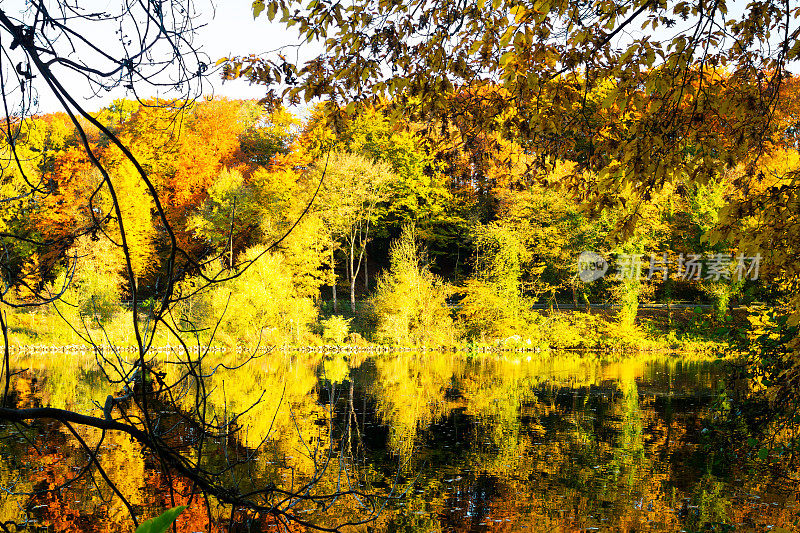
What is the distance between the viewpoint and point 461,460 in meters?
7.97

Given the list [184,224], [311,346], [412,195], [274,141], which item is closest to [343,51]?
[311,346]

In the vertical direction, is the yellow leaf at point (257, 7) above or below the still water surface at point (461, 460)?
above

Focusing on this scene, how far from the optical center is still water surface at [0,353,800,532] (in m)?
5.88

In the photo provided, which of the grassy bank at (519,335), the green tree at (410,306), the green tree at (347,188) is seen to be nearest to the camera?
the grassy bank at (519,335)

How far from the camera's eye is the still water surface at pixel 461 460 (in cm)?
588

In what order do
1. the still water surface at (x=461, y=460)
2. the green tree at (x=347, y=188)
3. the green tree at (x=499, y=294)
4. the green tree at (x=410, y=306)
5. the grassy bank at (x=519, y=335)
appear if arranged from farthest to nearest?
1. the green tree at (x=347, y=188)
2. the green tree at (x=499, y=294)
3. the green tree at (x=410, y=306)
4. the grassy bank at (x=519, y=335)
5. the still water surface at (x=461, y=460)

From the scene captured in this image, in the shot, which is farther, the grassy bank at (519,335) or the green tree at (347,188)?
the green tree at (347,188)

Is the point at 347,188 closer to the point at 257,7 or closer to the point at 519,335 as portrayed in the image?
the point at 519,335

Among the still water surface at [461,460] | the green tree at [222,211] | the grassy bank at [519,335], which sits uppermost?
the green tree at [222,211]

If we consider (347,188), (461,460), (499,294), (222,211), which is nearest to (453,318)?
(499,294)

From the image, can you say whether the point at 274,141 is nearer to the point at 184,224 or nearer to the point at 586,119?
the point at 184,224

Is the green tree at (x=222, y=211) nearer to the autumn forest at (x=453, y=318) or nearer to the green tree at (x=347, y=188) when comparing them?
the autumn forest at (x=453, y=318)

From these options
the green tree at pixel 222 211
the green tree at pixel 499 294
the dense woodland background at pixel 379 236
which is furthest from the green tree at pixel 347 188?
the green tree at pixel 499 294

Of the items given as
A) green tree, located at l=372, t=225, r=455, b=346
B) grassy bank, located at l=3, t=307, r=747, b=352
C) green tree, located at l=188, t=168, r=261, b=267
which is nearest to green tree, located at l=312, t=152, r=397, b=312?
green tree, located at l=188, t=168, r=261, b=267
